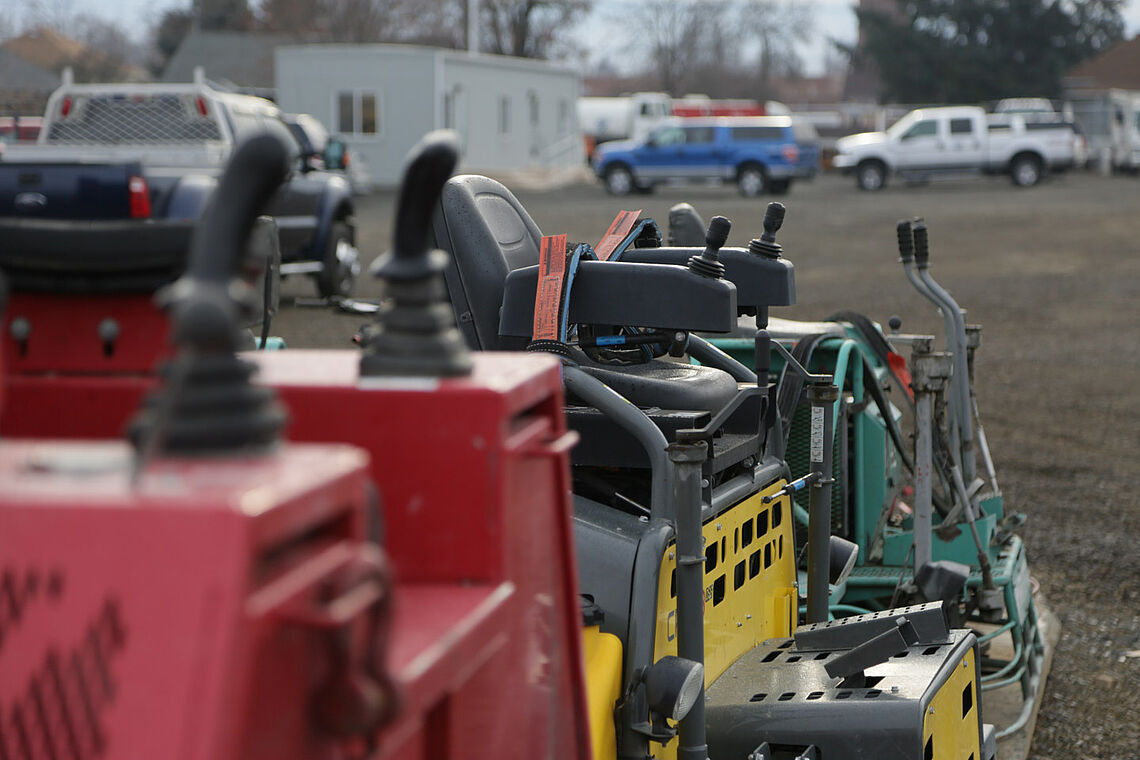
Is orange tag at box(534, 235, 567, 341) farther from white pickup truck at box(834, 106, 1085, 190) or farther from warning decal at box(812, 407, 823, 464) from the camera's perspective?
white pickup truck at box(834, 106, 1085, 190)

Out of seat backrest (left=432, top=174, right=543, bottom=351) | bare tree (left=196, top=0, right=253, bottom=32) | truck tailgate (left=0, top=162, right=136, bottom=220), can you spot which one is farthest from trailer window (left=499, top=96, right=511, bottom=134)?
seat backrest (left=432, top=174, right=543, bottom=351)

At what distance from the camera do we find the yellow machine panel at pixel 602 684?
2.52 metres

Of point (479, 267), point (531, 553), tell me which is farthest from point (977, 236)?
point (531, 553)

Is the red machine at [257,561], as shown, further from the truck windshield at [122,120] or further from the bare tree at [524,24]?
the bare tree at [524,24]

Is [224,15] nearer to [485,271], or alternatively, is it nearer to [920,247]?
[920,247]

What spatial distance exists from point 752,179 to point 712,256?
30051 mm

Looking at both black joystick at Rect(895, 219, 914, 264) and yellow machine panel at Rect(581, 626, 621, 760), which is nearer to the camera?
yellow machine panel at Rect(581, 626, 621, 760)

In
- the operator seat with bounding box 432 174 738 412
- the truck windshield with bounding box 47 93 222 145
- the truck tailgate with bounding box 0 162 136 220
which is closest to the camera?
the operator seat with bounding box 432 174 738 412

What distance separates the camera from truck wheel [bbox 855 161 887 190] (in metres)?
34.4

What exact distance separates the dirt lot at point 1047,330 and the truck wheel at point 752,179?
0.61m

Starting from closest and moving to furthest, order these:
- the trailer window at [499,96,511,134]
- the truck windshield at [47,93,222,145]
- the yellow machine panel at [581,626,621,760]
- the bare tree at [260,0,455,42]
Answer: the yellow machine panel at [581,626,621,760] → the truck windshield at [47,93,222,145] → the trailer window at [499,96,511,134] → the bare tree at [260,0,455,42]

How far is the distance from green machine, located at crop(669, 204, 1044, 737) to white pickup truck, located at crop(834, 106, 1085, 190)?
30.2 metres

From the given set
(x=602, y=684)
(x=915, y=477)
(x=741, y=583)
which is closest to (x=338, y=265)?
(x=915, y=477)

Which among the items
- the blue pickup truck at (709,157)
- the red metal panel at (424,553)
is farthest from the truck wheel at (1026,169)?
the red metal panel at (424,553)
